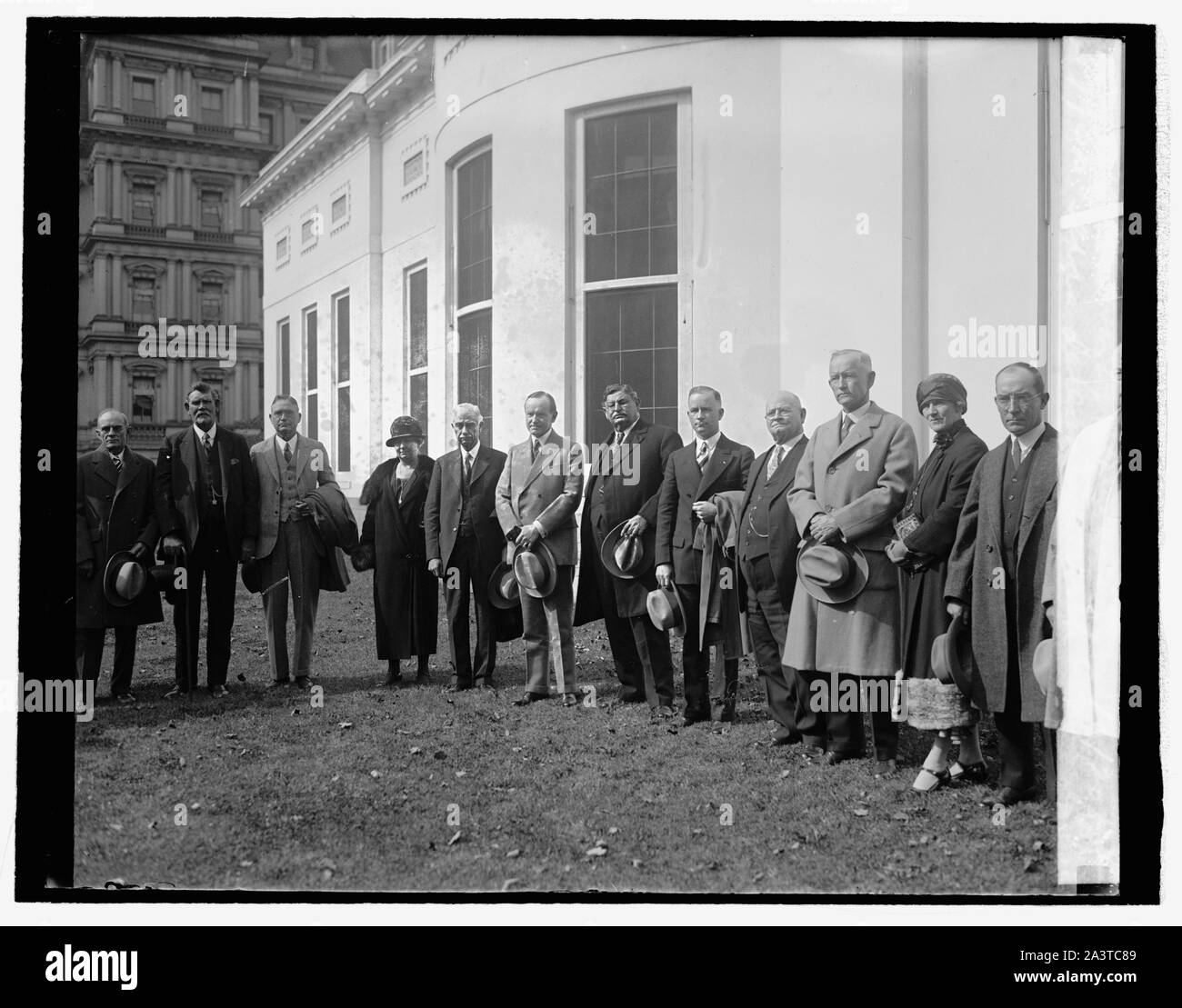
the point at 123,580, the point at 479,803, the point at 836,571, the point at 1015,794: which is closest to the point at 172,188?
the point at 123,580

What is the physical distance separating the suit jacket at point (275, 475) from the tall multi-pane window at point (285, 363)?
0.77 ft

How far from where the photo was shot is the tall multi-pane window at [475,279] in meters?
4.84

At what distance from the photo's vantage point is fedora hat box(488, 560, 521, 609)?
516cm

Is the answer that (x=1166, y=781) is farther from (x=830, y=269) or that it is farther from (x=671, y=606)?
(x=830, y=269)

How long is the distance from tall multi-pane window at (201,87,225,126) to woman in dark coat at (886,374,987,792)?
11.4ft

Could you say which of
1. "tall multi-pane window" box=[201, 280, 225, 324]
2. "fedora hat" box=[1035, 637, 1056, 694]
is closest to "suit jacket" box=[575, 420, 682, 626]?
"fedora hat" box=[1035, 637, 1056, 694]

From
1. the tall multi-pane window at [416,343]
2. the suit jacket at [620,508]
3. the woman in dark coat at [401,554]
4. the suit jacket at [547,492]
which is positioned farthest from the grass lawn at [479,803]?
the tall multi-pane window at [416,343]

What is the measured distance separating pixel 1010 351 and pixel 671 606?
6.40ft

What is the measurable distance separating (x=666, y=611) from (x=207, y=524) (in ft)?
7.62

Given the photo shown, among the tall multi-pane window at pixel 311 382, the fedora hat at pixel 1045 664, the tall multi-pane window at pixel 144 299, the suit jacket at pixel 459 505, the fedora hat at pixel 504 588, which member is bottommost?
the fedora hat at pixel 1045 664

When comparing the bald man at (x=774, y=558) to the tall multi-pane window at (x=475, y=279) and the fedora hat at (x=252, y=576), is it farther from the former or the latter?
the fedora hat at (x=252, y=576)

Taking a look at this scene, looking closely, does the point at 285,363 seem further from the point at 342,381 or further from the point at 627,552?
the point at 627,552

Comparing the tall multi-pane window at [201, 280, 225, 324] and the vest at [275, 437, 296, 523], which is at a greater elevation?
the tall multi-pane window at [201, 280, 225, 324]

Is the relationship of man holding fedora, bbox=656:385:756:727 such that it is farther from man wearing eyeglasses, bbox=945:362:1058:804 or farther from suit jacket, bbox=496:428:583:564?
man wearing eyeglasses, bbox=945:362:1058:804
